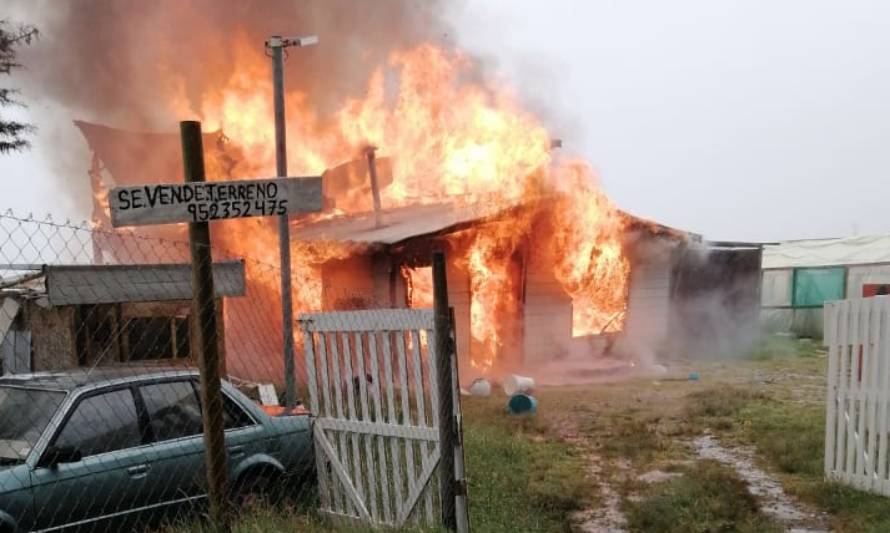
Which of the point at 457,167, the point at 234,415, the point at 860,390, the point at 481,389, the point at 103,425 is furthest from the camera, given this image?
the point at 457,167

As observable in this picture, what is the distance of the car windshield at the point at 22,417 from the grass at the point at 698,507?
4857 millimetres

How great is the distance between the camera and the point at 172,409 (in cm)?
573

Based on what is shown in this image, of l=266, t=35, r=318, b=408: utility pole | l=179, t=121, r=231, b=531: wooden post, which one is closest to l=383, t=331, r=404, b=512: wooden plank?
l=179, t=121, r=231, b=531: wooden post

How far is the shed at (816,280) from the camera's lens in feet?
76.3

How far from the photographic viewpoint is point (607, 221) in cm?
1780

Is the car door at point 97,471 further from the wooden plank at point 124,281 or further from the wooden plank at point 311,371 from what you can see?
the wooden plank at point 124,281

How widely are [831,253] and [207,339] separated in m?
26.7

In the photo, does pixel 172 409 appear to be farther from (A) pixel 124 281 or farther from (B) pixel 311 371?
(A) pixel 124 281

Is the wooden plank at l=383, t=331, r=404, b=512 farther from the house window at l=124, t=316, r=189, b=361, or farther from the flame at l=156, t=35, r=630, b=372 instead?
the flame at l=156, t=35, r=630, b=372

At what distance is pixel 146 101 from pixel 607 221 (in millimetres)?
17448

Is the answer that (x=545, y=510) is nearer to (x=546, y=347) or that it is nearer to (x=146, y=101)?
(x=546, y=347)

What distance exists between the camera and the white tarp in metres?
24.2

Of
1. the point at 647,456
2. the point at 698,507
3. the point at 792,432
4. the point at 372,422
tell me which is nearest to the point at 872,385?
the point at 698,507

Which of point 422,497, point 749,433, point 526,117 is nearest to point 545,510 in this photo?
point 422,497
